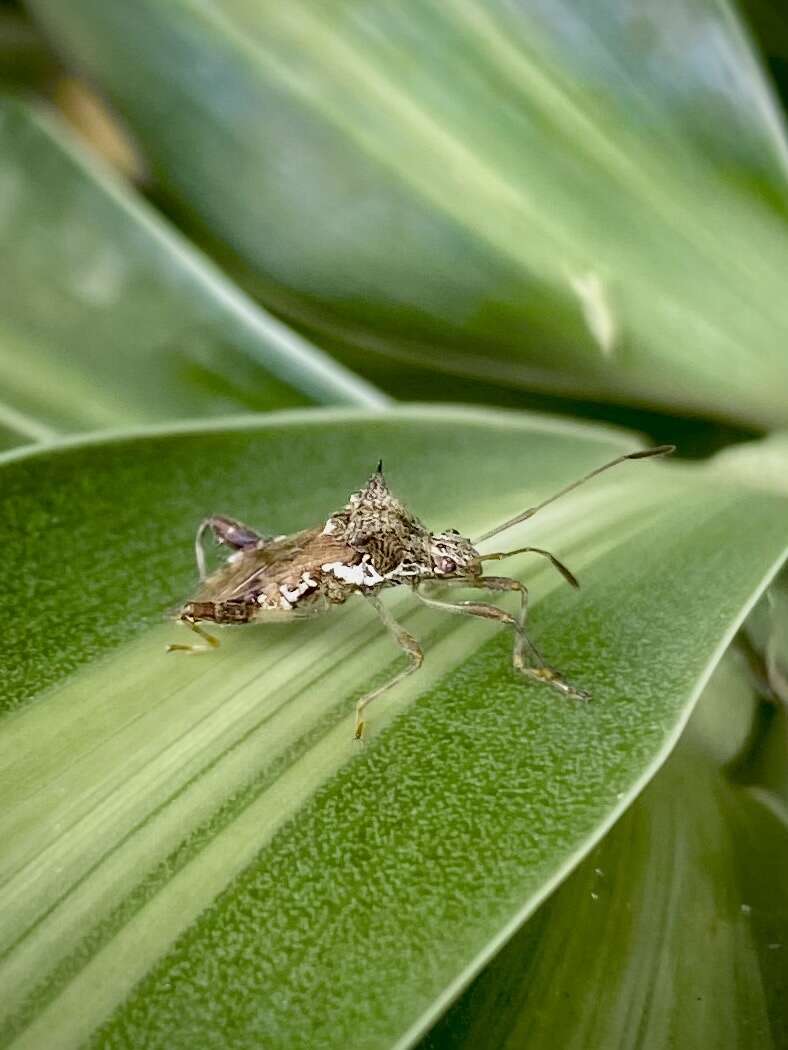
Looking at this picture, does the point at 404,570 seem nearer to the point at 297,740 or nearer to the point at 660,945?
the point at 297,740

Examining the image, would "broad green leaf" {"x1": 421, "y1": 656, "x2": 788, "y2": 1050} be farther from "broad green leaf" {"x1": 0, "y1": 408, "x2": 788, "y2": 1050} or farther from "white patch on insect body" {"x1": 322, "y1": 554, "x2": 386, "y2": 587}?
"white patch on insect body" {"x1": 322, "y1": 554, "x2": 386, "y2": 587}

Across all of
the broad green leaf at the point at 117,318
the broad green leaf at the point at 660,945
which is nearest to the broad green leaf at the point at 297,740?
the broad green leaf at the point at 660,945

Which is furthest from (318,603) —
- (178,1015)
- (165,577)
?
(178,1015)

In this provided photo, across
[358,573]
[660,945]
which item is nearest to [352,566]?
[358,573]

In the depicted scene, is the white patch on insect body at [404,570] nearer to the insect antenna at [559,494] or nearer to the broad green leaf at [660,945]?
the insect antenna at [559,494]

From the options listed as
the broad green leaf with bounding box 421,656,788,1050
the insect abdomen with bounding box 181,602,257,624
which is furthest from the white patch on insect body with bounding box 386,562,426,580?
the broad green leaf with bounding box 421,656,788,1050

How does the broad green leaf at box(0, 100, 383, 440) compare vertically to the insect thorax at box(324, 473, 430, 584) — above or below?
above
